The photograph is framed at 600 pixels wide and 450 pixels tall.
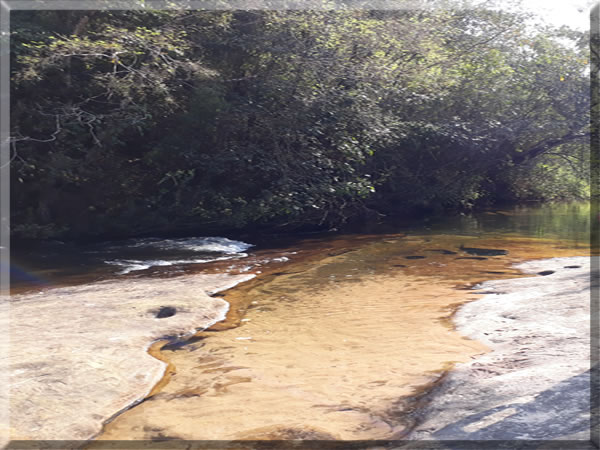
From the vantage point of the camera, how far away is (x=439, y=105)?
16.8 meters

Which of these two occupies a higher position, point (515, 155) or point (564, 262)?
point (515, 155)

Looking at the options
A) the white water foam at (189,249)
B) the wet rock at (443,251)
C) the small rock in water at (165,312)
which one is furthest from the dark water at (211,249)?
the small rock in water at (165,312)

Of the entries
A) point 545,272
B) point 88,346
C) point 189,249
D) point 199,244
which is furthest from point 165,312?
point 199,244

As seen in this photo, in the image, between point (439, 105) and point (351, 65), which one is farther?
point (439, 105)

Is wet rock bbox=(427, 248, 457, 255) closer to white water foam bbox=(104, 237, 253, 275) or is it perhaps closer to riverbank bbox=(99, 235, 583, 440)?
riverbank bbox=(99, 235, 583, 440)

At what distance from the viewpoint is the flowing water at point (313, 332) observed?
4.22 meters

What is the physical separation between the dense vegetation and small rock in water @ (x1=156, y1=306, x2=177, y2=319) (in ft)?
19.6

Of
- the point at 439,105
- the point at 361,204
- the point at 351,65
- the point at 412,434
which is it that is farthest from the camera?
A: the point at 439,105

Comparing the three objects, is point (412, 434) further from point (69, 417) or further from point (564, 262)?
point (564, 262)

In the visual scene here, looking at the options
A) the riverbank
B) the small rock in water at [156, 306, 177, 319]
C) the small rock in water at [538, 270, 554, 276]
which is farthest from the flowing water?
the small rock in water at [156, 306, 177, 319]

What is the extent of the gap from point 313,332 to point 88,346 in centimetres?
229

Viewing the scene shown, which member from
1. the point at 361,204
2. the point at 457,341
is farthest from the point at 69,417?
the point at 361,204

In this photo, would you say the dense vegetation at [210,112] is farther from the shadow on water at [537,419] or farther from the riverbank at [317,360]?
the shadow on water at [537,419]

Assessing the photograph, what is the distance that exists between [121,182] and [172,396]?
10.3 metres
